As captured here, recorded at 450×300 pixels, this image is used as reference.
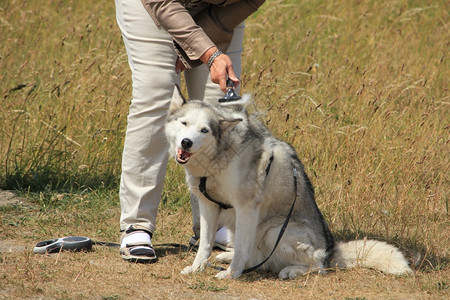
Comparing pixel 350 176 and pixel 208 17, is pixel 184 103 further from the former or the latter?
pixel 350 176

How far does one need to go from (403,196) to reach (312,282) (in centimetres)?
144

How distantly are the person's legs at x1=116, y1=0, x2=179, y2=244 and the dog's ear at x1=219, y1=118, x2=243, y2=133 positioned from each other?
495 mm

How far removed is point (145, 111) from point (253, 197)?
87cm

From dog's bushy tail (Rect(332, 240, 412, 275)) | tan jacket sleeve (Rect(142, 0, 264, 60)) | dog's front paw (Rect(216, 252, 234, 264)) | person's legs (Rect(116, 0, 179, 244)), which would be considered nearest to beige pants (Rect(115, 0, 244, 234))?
person's legs (Rect(116, 0, 179, 244))

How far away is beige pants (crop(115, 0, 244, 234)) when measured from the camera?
3398 millimetres

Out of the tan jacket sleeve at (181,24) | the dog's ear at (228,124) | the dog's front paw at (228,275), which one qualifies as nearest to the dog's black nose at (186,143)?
the dog's ear at (228,124)

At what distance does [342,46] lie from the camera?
265 inches

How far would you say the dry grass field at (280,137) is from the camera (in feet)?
10.6

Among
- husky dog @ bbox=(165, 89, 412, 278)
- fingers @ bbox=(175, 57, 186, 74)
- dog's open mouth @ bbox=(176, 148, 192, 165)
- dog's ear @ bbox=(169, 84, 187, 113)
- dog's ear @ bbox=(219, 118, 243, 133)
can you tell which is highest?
fingers @ bbox=(175, 57, 186, 74)

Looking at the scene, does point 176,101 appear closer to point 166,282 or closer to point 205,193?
point 205,193

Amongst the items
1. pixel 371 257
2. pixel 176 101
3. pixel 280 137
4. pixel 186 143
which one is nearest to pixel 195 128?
pixel 186 143

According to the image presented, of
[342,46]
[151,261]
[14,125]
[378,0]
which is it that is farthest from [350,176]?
[378,0]

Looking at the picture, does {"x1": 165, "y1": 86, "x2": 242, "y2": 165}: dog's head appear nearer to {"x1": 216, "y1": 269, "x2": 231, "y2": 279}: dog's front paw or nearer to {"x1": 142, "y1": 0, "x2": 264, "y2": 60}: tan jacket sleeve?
{"x1": 142, "y1": 0, "x2": 264, "y2": 60}: tan jacket sleeve

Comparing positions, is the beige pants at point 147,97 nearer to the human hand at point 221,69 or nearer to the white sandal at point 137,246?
the white sandal at point 137,246
